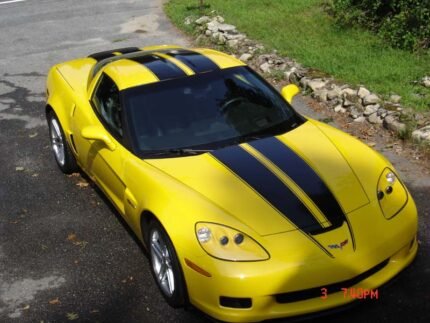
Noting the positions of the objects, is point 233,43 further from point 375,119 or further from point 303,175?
point 303,175

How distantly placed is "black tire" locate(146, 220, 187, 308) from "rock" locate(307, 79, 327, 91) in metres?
4.59

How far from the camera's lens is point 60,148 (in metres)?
6.61

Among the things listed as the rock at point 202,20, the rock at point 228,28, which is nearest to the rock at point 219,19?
the rock at point 202,20

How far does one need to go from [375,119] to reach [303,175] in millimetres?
3214

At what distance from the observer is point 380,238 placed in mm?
3895

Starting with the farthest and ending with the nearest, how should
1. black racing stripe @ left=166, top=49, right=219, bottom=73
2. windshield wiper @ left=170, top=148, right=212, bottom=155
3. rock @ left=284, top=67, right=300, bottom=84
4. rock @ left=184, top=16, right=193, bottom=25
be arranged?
rock @ left=184, top=16, right=193, bottom=25
rock @ left=284, top=67, right=300, bottom=84
black racing stripe @ left=166, top=49, right=219, bottom=73
windshield wiper @ left=170, top=148, right=212, bottom=155

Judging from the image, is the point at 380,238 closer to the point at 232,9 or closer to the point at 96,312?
the point at 96,312

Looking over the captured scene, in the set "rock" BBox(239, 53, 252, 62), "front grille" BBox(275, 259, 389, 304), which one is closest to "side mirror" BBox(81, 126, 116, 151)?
"front grille" BBox(275, 259, 389, 304)

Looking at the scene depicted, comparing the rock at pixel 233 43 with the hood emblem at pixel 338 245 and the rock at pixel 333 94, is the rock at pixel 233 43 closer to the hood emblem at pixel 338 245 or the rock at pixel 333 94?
the rock at pixel 333 94

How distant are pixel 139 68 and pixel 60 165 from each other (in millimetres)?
1772

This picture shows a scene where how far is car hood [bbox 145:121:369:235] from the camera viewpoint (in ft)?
12.9

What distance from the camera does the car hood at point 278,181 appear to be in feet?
12.9

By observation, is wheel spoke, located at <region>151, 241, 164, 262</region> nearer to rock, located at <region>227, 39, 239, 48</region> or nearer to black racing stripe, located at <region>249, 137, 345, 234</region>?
black racing stripe, located at <region>249, 137, 345, 234</region>

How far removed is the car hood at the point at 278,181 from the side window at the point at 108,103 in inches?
28.4
